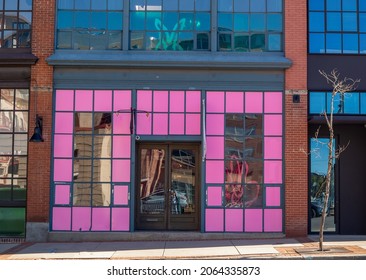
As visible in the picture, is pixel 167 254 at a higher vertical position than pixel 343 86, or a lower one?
lower

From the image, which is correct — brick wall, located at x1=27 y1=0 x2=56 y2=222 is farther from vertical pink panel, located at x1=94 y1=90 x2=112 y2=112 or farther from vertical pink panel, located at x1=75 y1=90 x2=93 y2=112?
vertical pink panel, located at x1=94 y1=90 x2=112 y2=112

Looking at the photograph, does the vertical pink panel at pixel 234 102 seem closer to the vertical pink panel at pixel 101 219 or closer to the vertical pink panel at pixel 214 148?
the vertical pink panel at pixel 214 148

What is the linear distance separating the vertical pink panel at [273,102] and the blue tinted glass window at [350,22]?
299cm

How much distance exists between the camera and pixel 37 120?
47.0 feet

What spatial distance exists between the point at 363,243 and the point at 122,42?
29.5ft

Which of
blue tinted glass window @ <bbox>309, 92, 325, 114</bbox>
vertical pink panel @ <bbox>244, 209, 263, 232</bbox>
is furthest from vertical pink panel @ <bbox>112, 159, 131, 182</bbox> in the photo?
blue tinted glass window @ <bbox>309, 92, 325, 114</bbox>

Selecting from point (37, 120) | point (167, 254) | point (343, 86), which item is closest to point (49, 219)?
point (37, 120)

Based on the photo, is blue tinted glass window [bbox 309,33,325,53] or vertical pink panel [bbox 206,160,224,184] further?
blue tinted glass window [bbox 309,33,325,53]

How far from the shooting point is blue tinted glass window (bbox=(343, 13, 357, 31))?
1508 centimetres

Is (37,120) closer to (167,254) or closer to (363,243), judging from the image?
(167,254)

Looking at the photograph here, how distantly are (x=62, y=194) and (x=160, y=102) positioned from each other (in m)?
3.97

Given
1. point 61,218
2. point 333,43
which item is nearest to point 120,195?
point 61,218

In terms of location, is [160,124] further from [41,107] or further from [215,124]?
[41,107]

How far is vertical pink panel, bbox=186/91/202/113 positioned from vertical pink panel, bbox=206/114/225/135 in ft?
1.39
